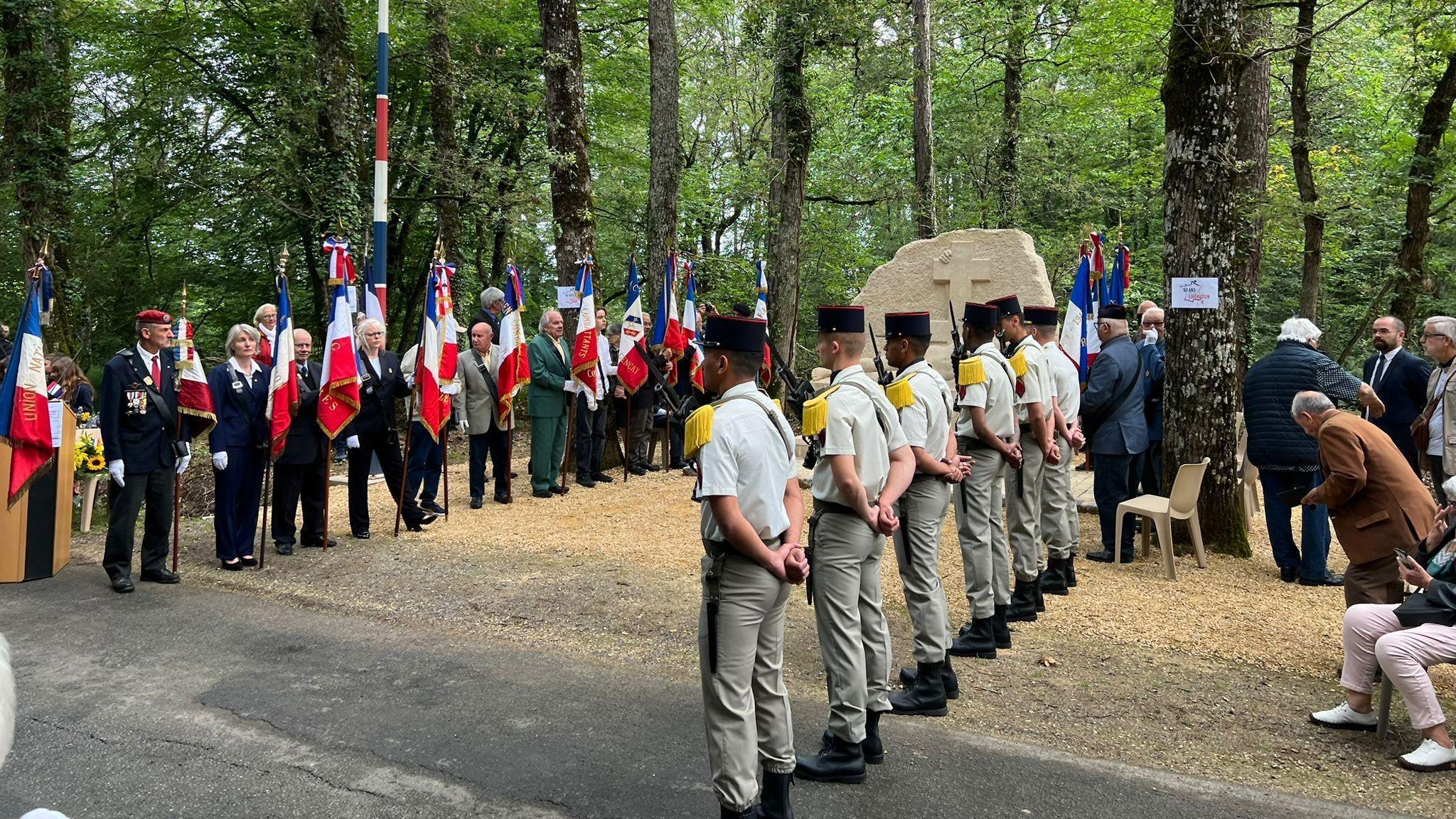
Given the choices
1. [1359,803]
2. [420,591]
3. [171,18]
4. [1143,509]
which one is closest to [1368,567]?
[1359,803]

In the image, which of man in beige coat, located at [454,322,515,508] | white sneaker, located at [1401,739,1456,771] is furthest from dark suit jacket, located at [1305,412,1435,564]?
man in beige coat, located at [454,322,515,508]

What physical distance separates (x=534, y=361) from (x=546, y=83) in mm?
3661

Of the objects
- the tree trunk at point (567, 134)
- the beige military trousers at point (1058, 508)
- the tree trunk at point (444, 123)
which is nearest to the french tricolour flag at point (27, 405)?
the tree trunk at point (567, 134)

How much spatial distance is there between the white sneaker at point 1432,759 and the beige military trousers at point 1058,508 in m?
3.16

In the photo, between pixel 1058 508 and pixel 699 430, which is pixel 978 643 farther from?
pixel 699 430

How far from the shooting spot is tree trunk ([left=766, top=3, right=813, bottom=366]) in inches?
614

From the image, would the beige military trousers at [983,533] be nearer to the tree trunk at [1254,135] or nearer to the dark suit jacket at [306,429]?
the dark suit jacket at [306,429]

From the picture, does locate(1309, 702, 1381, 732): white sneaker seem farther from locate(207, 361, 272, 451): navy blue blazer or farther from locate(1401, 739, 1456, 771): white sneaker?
locate(207, 361, 272, 451): navy blue blazer

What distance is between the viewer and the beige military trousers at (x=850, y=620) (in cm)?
428

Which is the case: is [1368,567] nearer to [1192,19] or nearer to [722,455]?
[722,455]

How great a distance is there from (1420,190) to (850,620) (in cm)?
1268

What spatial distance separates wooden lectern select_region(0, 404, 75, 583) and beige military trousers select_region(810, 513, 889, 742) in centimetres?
636

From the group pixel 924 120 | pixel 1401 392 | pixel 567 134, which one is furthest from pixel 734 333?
pixel 924 120

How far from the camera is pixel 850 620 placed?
14.3ft
